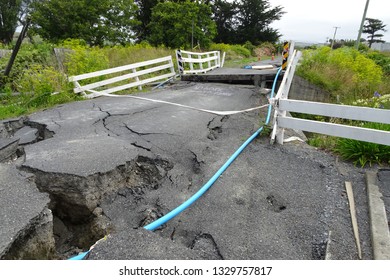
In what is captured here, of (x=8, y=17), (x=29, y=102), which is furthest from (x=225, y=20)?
(x=29, y=102)

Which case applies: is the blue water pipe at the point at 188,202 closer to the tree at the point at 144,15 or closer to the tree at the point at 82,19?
the tree at the point at 82,19

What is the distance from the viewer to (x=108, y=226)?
2645mm

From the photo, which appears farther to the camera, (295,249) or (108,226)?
(108,226)

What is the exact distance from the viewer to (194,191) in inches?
124

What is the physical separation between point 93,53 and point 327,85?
340 inches

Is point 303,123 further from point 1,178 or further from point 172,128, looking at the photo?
point 1,178

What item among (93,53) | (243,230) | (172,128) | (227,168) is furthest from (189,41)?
(243,230)

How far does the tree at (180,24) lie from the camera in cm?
1894

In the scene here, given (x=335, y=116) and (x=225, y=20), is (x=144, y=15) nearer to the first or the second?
(x=225, y=20)

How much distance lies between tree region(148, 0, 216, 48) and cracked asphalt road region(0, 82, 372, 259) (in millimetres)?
15869

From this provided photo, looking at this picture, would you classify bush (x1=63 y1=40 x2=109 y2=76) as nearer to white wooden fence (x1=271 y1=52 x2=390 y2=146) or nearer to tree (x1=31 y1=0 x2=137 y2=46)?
white wooden fence (x1=271 y1=52 x2=390 y2=146)

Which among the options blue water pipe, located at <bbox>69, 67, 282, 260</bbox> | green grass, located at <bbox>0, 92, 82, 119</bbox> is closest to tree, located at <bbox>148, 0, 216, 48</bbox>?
green grass, located at <bbox>0, 92, 82, 119</bbox>

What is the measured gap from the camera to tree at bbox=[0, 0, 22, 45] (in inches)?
1003

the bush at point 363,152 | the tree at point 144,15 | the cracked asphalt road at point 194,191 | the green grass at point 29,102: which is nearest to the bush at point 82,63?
the green grass at point 29,102
